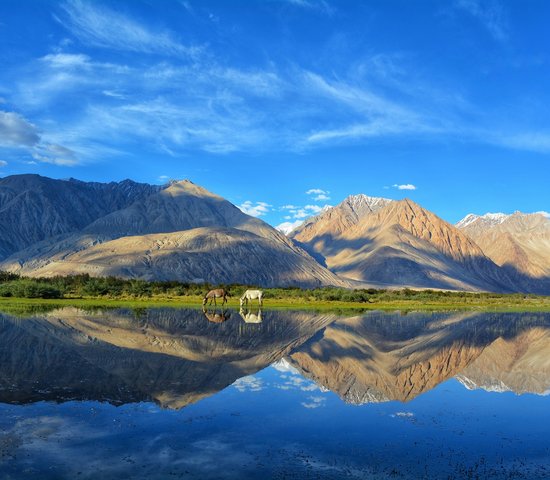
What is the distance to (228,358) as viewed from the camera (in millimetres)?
23203

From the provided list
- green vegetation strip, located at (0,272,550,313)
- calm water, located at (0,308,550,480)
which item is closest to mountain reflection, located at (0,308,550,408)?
calm water, located at (0,308,550,480)

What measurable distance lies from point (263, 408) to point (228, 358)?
7719 millimetres

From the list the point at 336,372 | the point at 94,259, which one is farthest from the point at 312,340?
the point at 94,259

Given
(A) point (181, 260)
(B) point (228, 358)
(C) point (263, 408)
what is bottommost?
(C) point (263, 408)

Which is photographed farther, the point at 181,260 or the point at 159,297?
the point at 181,260

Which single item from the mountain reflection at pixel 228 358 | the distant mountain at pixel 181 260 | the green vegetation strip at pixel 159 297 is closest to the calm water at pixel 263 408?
the mountain reflection at pixel 228 358

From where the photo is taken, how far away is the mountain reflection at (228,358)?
57.2 feet

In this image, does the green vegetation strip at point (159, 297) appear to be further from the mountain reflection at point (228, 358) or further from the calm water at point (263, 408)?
the calm water at point (263, 408)

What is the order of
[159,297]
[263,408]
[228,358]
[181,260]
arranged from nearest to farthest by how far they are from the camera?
[263,408] < [228,358] < [159,297] < [181,260]

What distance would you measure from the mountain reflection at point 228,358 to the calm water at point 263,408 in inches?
3.5

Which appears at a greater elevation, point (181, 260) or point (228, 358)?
point (181, 260)

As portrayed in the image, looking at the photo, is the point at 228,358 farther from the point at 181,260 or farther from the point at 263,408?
the point at 181,260

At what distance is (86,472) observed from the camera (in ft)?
33.9

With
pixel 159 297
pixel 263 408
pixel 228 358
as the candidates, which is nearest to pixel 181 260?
pixel 159 297
